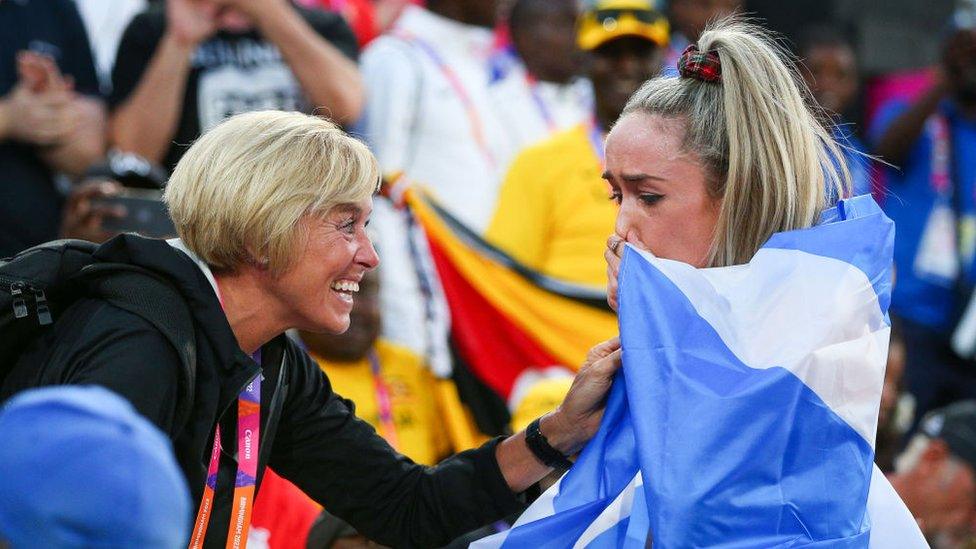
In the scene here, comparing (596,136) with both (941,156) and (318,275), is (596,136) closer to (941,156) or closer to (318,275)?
(941,156)

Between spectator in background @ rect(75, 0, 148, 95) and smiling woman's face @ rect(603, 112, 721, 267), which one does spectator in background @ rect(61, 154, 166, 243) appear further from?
smiling woman's face @ rect(603, 112, 721, 267)

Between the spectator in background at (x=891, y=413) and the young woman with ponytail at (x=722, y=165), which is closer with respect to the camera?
the young woman with ponytail at (x=722, y=165)

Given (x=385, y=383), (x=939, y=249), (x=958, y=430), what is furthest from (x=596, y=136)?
(x=939, y=249)

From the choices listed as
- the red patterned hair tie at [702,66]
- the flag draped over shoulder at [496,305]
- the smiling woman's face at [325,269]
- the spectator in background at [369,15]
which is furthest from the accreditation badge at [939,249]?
the smiling woman's face at [325,269]

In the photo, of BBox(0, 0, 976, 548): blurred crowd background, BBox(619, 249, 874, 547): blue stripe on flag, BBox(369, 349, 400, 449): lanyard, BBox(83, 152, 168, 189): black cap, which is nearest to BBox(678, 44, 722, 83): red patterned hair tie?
BBox(619, 249, 874, 547): blue stripe on flag

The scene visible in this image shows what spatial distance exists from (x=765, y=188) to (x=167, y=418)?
1.27 metres

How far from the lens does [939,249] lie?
22.3ft

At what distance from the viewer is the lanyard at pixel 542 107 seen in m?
6.65

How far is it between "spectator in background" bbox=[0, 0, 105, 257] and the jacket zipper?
2436 mm

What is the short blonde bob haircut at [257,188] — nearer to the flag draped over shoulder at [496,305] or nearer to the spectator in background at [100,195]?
the spectator in background at [100,195]

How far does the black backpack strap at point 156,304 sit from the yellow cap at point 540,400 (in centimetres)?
212

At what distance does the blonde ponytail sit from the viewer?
2.92 meters

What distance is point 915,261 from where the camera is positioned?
6.84 metres

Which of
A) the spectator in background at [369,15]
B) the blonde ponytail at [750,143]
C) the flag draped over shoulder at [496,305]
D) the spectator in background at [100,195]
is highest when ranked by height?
the blonde ponytail at [750,143]
